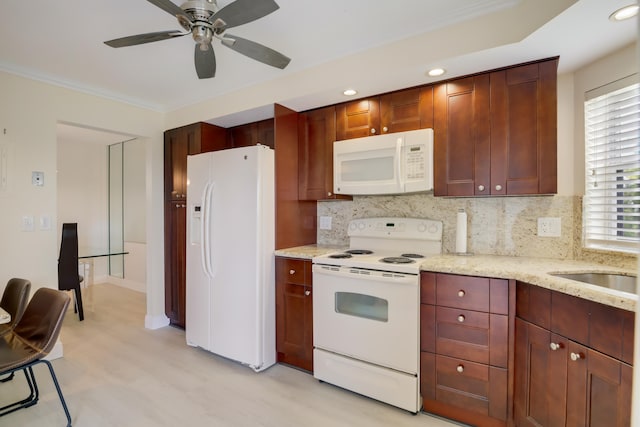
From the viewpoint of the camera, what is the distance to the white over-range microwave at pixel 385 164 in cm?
223

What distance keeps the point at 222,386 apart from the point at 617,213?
9.11ft

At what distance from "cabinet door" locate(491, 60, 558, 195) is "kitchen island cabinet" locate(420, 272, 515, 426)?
69cm

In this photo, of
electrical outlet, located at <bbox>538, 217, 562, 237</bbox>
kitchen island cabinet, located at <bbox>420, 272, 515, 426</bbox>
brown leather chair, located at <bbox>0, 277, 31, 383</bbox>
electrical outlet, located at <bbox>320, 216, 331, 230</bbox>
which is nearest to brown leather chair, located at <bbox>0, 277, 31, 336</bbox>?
brown leather chair, located at <bbox>0, 277, 31, 383</bbox>

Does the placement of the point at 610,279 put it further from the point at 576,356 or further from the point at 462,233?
the point at 462,233

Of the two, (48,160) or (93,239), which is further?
(93,239)

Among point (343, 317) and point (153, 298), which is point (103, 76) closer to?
point (153, 298)

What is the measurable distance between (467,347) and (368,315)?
61 cm

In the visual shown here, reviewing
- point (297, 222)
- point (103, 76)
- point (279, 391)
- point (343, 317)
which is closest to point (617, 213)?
point (343, 317)

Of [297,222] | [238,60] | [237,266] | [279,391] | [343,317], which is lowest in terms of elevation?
[279,391]

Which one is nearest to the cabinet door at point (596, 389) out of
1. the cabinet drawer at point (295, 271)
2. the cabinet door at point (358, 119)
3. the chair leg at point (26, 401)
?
the cabinet drawer at point (295, 271)

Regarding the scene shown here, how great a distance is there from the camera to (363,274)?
2.11 metres

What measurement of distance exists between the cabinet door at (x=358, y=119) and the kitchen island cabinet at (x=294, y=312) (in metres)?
1.09

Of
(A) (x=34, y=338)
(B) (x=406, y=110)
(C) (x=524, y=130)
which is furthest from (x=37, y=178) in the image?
(C) (x=524, y=130)

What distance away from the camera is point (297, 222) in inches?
114
